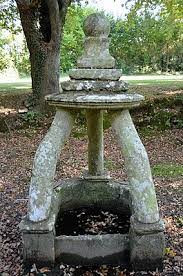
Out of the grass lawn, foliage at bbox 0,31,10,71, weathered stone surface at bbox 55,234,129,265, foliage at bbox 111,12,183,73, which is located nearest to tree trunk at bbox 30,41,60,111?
the grass lawn

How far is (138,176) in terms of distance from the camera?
13.9 feet

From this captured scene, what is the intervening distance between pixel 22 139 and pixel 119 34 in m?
25.7

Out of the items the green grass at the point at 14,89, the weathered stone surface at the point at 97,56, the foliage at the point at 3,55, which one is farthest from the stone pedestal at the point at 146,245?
the foliage at the point at 3,55

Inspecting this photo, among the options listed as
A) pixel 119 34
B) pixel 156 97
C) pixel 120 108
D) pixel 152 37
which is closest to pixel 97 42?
pixel 120 108

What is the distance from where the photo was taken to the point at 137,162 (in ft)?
13.8

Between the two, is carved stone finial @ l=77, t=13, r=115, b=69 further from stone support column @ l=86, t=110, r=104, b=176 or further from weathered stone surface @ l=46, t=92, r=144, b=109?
stone support column @ l=86, t=110, r=104, b=176

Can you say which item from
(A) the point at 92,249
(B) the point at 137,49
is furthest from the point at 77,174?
(B) the point at 137,49

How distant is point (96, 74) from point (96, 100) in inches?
14.9

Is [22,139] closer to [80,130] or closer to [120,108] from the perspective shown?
[80,130]

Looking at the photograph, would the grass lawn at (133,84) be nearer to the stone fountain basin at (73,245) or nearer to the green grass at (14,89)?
the green grass at (14,89)

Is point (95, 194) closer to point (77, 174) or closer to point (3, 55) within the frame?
point (77, 174)

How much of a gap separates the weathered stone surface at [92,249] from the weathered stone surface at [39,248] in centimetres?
→ 9

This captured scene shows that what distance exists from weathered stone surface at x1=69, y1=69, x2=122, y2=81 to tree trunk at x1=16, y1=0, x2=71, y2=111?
7478mm

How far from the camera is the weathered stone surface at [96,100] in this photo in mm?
4035
